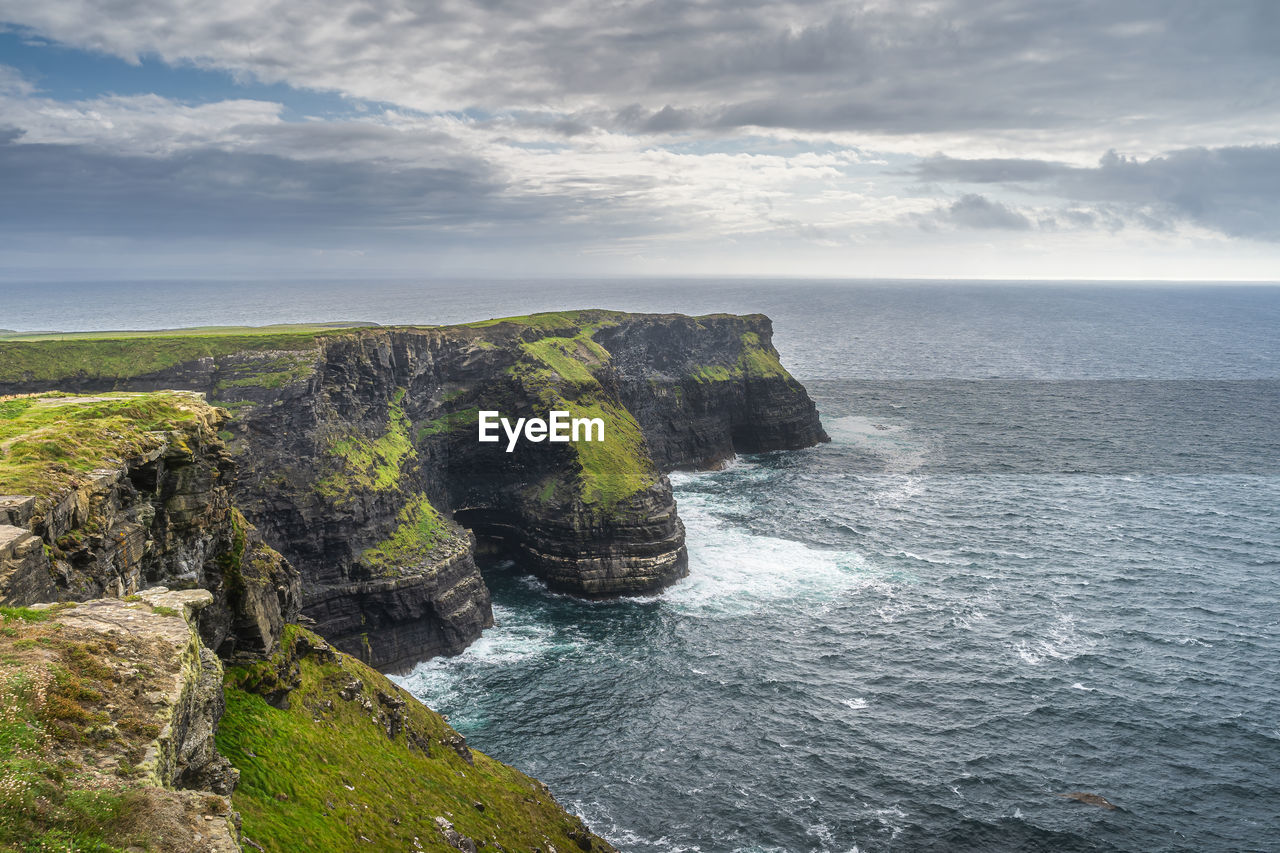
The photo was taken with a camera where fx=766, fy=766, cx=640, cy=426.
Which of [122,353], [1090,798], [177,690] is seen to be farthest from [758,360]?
[177,690]

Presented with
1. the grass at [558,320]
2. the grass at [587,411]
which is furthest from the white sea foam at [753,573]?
the grass at [558,320]

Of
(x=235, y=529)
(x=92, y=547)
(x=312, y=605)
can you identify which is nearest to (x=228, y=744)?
(x=92, y=547)

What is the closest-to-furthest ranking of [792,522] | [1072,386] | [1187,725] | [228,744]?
[228,744] < [1187,725] < [792,522] < [1072,386]

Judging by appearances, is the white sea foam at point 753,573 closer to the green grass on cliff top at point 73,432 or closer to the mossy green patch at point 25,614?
the green grass on cliff top at point 73,432

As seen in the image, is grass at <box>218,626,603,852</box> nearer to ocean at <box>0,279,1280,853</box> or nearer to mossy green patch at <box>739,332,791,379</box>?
ocean at <box>0,279,1280,853</box>

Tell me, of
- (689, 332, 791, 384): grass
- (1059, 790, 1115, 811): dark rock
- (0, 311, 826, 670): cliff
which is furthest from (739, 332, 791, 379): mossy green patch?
(1059, 790, 1115, 811): dark rock

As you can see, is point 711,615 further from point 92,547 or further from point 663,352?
point 663,352
